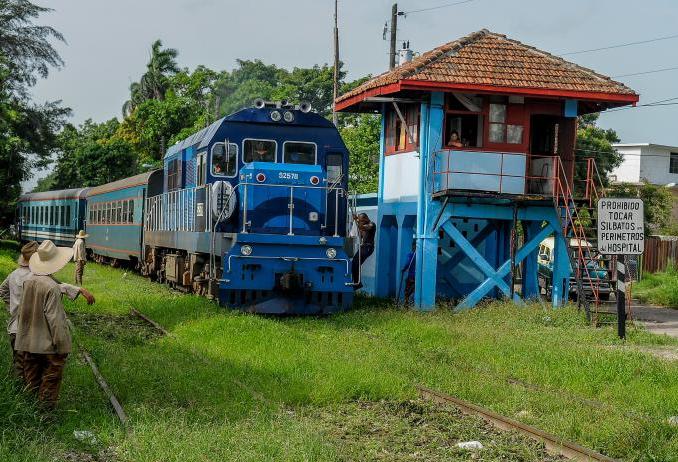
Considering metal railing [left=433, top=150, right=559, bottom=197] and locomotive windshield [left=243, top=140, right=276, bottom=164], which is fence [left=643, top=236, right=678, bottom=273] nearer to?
metal railing [left=433, top=150, right=559, bottom=197]

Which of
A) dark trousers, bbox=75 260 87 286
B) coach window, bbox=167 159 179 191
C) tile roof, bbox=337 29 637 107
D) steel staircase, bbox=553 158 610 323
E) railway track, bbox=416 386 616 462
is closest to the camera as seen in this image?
railway track, bbox=416 386 616 462

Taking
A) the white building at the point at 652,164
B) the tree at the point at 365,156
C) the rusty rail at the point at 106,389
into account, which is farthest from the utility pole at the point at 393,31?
the white building at the point at 652,164

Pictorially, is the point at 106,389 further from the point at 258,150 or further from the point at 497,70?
the point at 497,70

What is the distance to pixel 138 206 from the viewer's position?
2619 centimetres

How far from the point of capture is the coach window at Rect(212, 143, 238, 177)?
1719 centimetres

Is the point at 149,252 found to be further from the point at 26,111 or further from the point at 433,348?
the point at 26,111

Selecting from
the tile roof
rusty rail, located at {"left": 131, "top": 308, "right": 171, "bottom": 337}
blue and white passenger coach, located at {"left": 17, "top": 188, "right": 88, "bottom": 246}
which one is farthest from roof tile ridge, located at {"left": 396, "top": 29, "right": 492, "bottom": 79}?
blue and white passenger coach, located at {"left": 17, "top": 188, "right": 88, "bottom": 246}

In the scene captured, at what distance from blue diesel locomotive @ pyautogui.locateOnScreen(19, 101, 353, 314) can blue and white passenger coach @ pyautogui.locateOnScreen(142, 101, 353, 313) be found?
2 centimetres

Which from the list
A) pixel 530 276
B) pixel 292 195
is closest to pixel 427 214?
pixel 530 276

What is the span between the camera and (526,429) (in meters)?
8.29

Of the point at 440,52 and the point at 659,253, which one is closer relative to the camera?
the point at 440,52

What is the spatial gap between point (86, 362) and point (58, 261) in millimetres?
3465

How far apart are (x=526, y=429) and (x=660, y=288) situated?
21143mm

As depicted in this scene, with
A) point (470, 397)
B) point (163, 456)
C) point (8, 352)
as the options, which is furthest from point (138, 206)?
point (163, 456)
